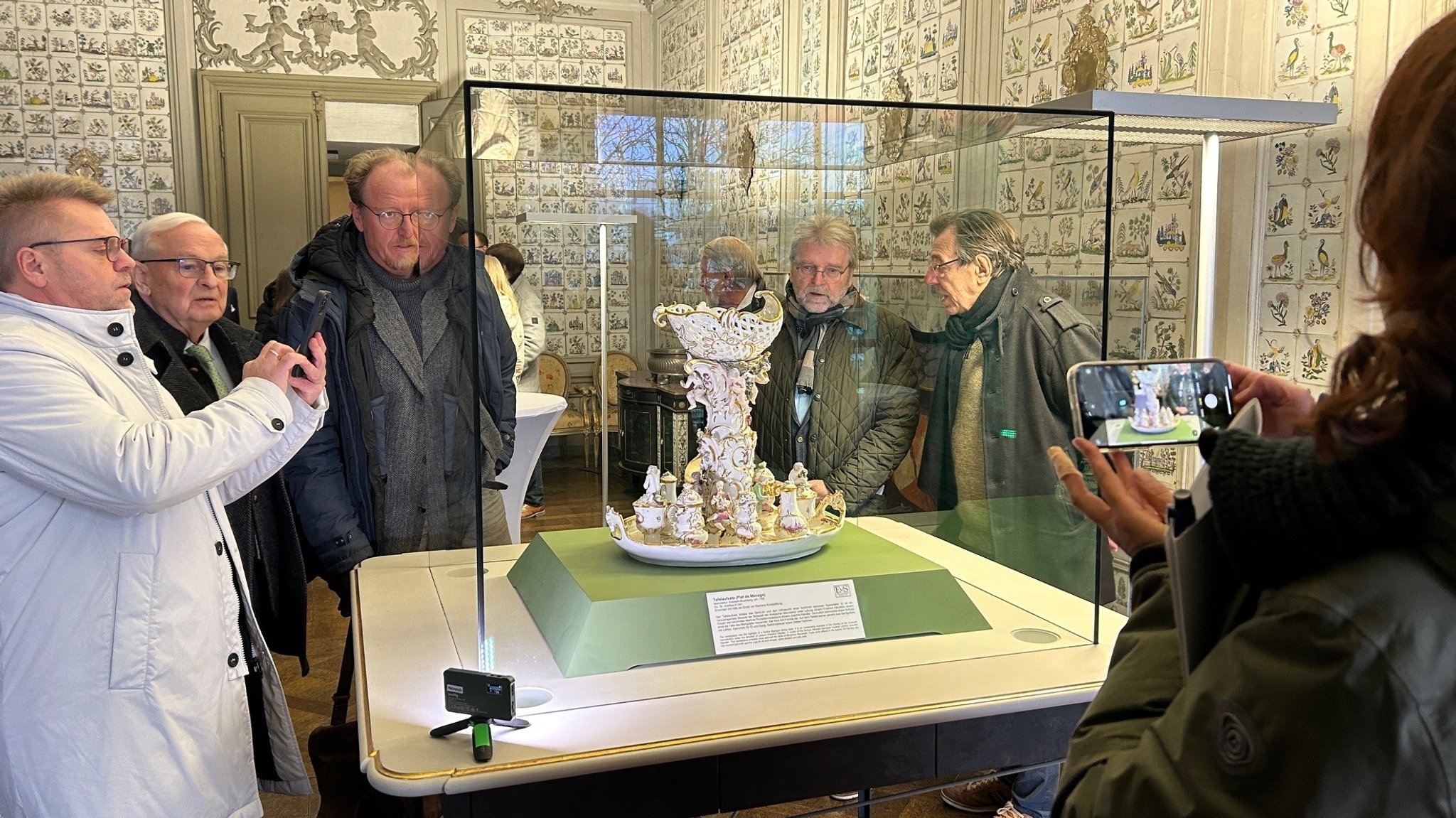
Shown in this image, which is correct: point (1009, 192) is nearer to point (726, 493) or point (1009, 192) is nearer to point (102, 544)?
point (726, 493)

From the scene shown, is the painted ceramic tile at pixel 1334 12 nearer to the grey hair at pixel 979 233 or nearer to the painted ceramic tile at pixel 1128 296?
the painted ceramic tile at pixel 1128 296

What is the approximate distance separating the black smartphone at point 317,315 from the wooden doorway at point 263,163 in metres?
5.14

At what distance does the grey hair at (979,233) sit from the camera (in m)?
2.04

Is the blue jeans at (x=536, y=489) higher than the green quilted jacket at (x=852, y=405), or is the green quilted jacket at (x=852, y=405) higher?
the green quilted jacket at (x=852, y=405)

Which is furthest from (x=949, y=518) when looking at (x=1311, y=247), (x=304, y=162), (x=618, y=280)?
(x=304, y=162)

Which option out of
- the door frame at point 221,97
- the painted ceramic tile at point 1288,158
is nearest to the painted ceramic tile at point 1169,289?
the painted ceramic tile at point 1288,158

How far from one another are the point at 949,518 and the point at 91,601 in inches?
59.5

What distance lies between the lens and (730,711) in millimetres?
1763

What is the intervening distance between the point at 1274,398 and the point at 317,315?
200 cm

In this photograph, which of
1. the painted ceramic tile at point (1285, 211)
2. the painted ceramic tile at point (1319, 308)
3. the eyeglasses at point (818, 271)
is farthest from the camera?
the painted ceramic tile at point (1285, 211)

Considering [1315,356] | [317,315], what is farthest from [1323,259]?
[317,315]

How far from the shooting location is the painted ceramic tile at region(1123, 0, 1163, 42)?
3562 millimetres

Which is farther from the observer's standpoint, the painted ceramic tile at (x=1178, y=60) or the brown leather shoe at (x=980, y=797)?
the painted ceramic tile at (x=1178, y=60)

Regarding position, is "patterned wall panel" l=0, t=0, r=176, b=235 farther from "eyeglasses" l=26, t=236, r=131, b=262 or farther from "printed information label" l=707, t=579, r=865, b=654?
"printed information label" l=707, t=579, r=865, b=654
